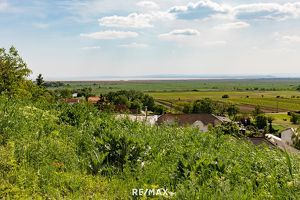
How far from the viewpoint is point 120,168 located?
5.58 m

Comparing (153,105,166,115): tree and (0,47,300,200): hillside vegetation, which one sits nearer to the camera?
(0,47,300,200): hillside vegetation

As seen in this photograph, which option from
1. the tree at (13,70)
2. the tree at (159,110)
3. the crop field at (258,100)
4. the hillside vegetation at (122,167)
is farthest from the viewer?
the crop field at (258,100)

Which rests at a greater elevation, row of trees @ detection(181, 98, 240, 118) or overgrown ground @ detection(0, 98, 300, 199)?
overgrown ground @ detection(0, 98, 300, 199)

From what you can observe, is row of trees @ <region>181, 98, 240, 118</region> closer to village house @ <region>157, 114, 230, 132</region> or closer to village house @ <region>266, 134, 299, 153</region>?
village house @ <region>157, 114, 230, 132</region>

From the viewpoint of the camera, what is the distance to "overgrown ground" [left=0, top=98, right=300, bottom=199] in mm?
4406

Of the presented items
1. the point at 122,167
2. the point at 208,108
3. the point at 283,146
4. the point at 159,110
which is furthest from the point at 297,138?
the point at 208,108

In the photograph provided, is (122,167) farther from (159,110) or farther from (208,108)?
(208,108)

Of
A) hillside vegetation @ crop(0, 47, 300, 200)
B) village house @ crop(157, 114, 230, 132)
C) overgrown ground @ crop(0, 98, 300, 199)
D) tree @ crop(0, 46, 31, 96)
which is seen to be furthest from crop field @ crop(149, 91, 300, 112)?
overgrown ground @ crop(0, 98, 300, 199)

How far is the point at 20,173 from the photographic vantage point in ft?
15.6

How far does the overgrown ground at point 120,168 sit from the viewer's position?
173 inches

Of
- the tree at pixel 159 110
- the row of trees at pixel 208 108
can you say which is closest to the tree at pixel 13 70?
the tree at pixel 159 110

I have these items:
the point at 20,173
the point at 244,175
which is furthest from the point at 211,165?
the point at 20,173

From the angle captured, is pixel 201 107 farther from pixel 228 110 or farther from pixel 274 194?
pixel 274 194

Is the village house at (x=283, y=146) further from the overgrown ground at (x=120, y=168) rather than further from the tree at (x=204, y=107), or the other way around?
the tree at (x=204, y=107)
